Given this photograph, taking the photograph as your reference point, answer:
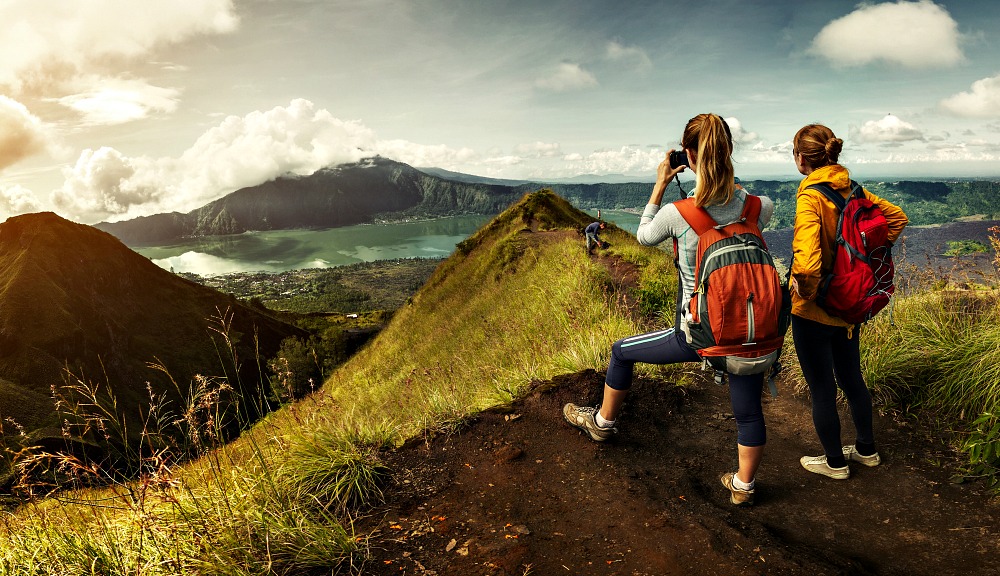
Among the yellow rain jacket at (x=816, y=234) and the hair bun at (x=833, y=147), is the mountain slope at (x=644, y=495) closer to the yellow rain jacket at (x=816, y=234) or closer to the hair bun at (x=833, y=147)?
the yellow rain jacket at (x=816, y=234)

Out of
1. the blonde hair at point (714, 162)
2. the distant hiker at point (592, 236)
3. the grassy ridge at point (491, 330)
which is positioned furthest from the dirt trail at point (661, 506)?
the distant hiker at point (592, 236)

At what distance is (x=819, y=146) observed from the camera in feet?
12.2

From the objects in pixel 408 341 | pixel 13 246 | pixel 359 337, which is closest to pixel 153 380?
pixel 359 337

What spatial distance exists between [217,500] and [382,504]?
1.11m

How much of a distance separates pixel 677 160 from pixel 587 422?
240 cm

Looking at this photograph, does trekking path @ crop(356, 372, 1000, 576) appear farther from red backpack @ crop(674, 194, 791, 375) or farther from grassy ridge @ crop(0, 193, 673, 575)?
red backpack @ crop(674, 194, 791, 375)

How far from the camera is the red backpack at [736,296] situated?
3232 mm

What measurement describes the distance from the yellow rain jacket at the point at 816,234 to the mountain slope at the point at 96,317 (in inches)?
4235

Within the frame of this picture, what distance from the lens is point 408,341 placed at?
78.3 ft

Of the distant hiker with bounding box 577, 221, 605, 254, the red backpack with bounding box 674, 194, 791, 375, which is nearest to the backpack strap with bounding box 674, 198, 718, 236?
the red backpack with bounding box 674, 194, 791, 375

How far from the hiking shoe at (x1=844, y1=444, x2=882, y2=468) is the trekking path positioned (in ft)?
0.21

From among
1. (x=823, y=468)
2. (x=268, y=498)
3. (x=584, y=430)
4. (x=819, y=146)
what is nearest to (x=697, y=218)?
(x=819, y=146)

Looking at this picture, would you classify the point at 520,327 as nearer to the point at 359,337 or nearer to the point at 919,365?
the point at 919,365

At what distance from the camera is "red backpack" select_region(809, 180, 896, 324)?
11.7 feet
